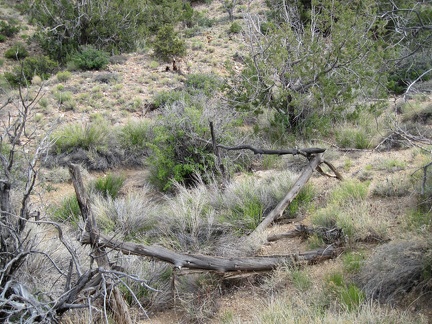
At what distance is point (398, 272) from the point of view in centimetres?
459

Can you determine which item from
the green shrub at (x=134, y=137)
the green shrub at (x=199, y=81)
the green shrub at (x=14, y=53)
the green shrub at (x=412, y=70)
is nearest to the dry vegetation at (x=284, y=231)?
the green shrub at (x=134, y=137)

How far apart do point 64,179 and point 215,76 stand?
22.6 ft

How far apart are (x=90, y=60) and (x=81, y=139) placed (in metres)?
7.19

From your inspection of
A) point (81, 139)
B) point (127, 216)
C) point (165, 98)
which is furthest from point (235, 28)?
point (127, 216)

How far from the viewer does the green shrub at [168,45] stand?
18.3 metres

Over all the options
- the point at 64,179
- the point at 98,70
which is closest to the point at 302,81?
the point at 64,179

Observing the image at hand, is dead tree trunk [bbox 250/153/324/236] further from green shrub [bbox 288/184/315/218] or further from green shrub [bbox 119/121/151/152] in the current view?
green shrub [bbox 119/121/151/152]

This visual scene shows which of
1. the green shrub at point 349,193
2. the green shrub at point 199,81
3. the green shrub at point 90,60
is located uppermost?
the green shrub at point 90,60

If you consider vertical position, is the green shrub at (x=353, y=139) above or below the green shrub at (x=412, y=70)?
below

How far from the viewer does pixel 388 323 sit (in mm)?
3910

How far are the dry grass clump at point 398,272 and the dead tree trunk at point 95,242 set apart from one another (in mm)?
2371

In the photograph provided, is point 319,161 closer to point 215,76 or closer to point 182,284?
point 182,284

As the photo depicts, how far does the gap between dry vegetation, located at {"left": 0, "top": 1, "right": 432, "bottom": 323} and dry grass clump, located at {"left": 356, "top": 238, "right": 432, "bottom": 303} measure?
0.01 meters

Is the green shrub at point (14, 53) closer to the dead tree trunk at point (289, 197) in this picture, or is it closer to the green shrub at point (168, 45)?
the green shrub at point (168, 45)
